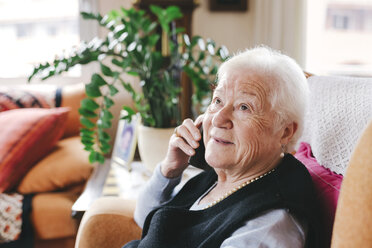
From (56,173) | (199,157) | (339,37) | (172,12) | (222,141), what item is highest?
(172,12)

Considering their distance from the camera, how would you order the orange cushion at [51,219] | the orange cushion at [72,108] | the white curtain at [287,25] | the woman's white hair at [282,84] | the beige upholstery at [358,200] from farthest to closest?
the white curtain at [287,25], the orange cushion at [72,108], the orange cushion at [51,219], the woman's white hair at [282,84], the beige upholstery at [358,200]

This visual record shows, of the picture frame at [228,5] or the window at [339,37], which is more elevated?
the picture frame at [228,5]

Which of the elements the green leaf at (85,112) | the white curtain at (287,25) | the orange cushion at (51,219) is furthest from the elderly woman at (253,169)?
the white curtain at (287,25)

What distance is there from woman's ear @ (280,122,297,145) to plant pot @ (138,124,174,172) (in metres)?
0.77

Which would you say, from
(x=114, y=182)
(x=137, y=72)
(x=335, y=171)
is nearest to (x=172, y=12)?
(x=137, y=72)

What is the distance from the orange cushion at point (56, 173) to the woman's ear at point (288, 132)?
1.22 metres

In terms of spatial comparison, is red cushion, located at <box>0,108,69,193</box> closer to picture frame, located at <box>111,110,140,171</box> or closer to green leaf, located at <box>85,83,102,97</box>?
picture frame, located at <box>111,110,140,171</box>

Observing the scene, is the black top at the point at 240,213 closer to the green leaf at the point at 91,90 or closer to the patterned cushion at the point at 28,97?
the green leaf at the point at 91,90

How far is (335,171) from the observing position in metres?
0.94

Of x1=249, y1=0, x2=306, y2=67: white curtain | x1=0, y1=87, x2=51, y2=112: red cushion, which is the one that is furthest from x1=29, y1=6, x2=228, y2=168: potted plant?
x1=249, y1=0, x2=306, y2=67: white curtain

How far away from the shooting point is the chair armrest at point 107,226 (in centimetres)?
127

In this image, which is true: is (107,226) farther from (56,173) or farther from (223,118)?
(56,173)

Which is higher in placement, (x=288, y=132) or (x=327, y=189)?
(x=288, y=132)

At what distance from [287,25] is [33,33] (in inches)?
72.6
